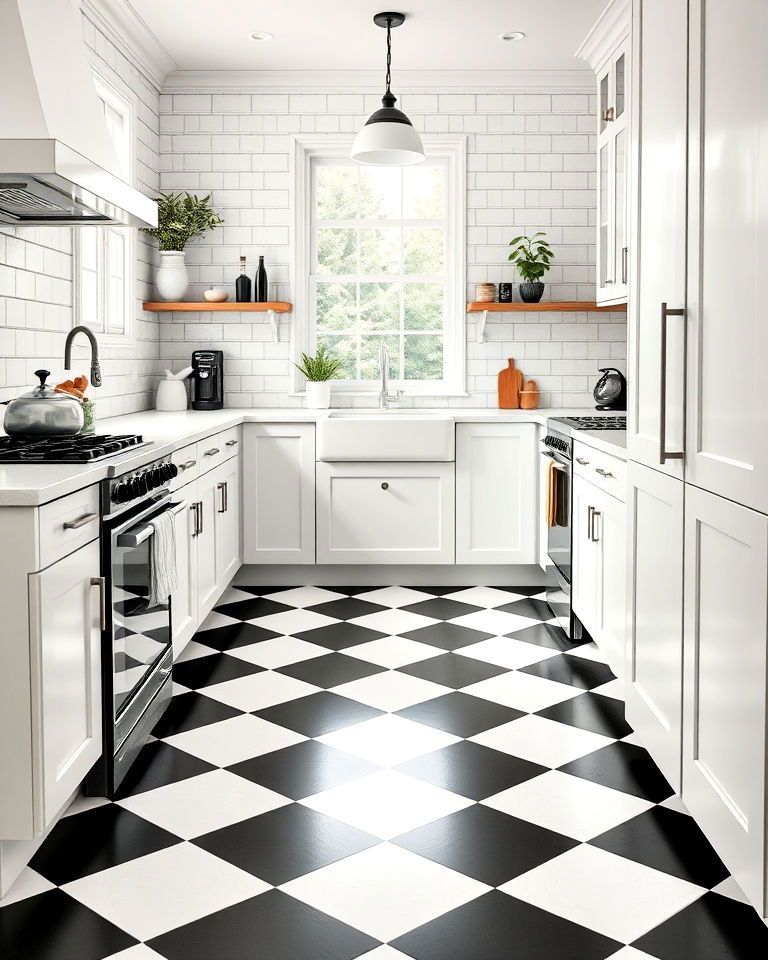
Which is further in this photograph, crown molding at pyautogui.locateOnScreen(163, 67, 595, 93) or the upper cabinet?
crown molding at pyautogui.locateOnScreen(163, 67, 595, 93)

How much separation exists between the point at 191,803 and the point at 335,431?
2.61 m

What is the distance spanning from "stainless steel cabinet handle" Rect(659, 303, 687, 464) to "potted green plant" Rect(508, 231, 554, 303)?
119 inches

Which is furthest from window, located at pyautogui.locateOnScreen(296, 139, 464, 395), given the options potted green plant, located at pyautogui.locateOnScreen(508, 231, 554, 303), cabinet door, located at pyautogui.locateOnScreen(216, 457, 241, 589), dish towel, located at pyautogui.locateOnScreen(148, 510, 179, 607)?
dish towel, located at pyautogui.locateOnScreen(148, 510, 179, 607)

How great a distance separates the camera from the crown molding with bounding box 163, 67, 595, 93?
17.5 feet

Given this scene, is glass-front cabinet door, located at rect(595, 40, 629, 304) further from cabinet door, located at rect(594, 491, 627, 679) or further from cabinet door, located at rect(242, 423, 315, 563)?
cabinet door, located at rect(242, 423, 315, 563)

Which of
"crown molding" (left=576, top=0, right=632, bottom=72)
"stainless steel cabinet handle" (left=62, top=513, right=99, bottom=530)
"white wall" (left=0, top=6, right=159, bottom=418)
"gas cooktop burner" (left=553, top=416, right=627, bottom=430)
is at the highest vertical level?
"crown molding" (left=576, top=0, right=632, bottom=72)

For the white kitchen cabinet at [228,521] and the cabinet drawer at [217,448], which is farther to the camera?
the white kitchen cabinet at [228,521]

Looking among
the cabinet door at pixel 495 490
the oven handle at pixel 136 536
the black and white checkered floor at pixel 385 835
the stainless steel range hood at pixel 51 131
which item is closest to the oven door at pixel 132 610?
the oven handle at pixel 136 536

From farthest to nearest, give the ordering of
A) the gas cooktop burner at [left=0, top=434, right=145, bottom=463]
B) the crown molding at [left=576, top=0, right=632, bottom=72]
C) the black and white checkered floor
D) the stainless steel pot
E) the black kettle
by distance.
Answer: the black kettle < the crown molding at [left=576, top=0, right=632, bottom=72] < the stainless steel pot < the gas cooktop burner at [left=0, top=434, right=145, bottom=463] < the black and white checkered floor

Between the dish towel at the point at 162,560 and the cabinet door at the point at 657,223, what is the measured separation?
4.71 feet

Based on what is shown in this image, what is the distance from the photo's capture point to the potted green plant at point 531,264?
5.30m

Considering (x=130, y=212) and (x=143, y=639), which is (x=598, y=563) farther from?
(x=130, y=212)

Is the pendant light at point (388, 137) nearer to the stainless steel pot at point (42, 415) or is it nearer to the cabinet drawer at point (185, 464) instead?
the cabinet drawer at point (185, 464)

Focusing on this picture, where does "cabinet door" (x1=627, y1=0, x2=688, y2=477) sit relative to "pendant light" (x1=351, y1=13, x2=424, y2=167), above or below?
below
